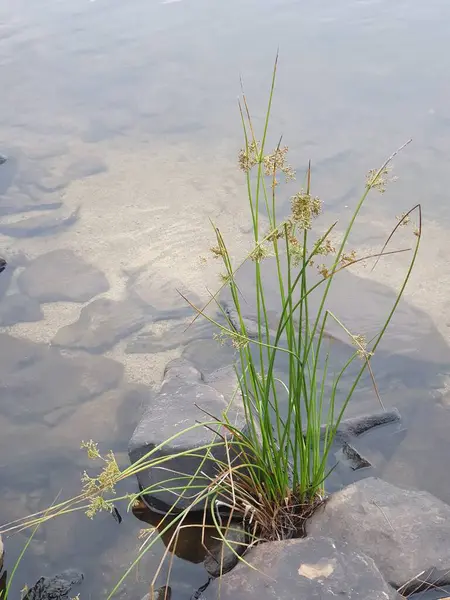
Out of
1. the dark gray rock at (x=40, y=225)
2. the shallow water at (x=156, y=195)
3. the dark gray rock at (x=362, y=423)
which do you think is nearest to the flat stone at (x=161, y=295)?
the shallow water at (x=156, y=195)

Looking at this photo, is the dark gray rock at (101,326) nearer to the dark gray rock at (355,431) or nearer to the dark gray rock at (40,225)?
the dark gray rock at (40,225)

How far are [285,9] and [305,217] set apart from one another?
6291 mm

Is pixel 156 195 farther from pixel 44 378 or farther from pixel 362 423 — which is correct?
pixel 362 423

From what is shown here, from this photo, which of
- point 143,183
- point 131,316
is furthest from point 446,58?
point 131,316

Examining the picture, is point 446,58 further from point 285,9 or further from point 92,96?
point 92,96

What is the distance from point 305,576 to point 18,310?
2.27m

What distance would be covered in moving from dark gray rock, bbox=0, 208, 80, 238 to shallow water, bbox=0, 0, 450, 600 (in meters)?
0.01

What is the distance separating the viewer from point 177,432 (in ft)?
8.21

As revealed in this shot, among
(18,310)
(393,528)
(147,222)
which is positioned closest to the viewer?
(393,528)

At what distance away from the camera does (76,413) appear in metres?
2.99

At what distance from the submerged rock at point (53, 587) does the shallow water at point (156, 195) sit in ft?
0.22

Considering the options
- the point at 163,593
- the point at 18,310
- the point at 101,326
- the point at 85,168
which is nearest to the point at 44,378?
the point at 101,326

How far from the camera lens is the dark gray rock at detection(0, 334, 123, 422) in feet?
10.00

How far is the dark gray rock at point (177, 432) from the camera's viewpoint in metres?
2.37
